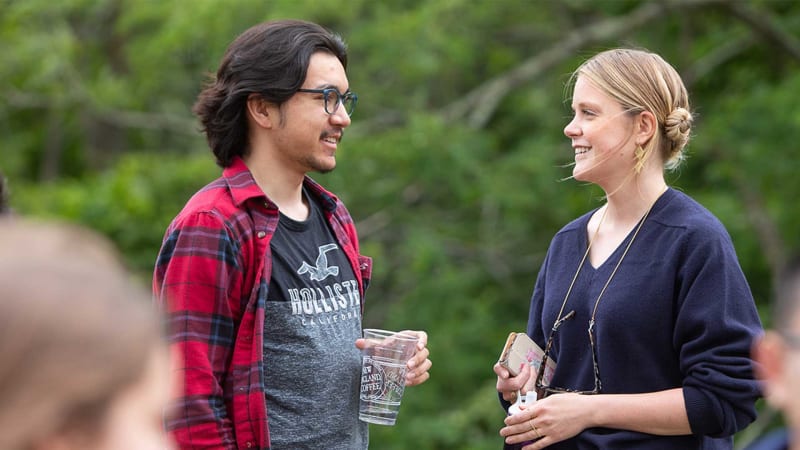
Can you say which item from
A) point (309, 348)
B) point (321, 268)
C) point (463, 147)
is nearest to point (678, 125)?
point (321, 268)

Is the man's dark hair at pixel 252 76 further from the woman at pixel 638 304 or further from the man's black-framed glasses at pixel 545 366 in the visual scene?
the man's black-framed glasses at pixel 545 366

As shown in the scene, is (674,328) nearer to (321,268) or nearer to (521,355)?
(521,355)

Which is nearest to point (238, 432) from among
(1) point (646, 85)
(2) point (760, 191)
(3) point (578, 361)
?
(3) point (578, 361)

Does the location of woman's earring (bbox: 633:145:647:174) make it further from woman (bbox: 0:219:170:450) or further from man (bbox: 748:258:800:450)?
woman (bbox: 0:219:170:450)

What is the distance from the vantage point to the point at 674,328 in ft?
7.68

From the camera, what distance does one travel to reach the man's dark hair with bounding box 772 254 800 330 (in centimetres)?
119

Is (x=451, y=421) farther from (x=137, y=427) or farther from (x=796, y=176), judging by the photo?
(x=137, y=427)

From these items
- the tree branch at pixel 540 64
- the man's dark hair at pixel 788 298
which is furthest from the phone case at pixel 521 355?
the tree branch at pixel 540 64

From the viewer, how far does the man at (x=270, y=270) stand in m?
2.26

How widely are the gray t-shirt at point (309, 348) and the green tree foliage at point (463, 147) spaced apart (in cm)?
446

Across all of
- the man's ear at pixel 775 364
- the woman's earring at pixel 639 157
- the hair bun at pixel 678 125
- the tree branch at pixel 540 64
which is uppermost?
the tree branch at pixel 540 64

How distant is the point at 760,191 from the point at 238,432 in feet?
21.2

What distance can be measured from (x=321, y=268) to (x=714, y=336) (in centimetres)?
97

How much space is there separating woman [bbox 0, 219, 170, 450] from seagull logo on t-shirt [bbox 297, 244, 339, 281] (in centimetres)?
158
